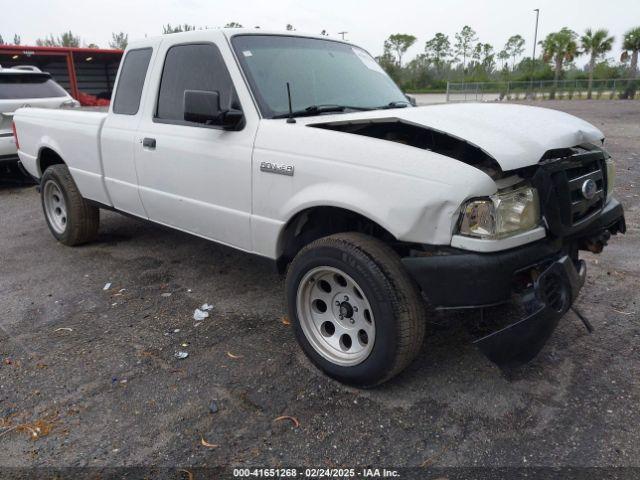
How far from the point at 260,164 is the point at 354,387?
1.42 meters

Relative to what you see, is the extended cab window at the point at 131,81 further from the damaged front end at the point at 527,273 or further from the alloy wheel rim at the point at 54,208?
the damaged front end at the point at 527,273

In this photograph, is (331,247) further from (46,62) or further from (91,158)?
(46,62)

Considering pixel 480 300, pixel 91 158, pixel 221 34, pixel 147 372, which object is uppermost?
pixel 221 34

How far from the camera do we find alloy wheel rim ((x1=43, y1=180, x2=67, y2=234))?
5672mm

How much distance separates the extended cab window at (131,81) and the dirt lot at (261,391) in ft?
4.96

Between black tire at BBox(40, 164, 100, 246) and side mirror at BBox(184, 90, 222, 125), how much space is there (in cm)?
262

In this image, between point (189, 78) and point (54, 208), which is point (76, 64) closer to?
point (54, 208)

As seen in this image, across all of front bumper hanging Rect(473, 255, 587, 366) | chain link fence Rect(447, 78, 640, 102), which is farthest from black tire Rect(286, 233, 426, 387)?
chain link fence Rect(447, 78, 640, 102)

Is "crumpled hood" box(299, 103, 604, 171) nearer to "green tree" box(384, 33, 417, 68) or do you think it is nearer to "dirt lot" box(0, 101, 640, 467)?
"dirt lot" box(0, 101, 640, 467)

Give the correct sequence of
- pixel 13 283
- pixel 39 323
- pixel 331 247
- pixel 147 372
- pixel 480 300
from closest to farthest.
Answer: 1. pixel 480 300
2. pixel 331 247
3. pixel 147 372
4. pixel 39 323
5. pixel 13 283

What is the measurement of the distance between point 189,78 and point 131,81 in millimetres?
822

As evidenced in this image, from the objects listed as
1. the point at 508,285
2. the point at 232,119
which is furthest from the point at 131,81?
the point at 508,285

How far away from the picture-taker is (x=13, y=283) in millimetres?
4727

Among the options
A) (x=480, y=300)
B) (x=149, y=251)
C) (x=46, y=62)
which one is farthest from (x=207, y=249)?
(x=46, y=62)
